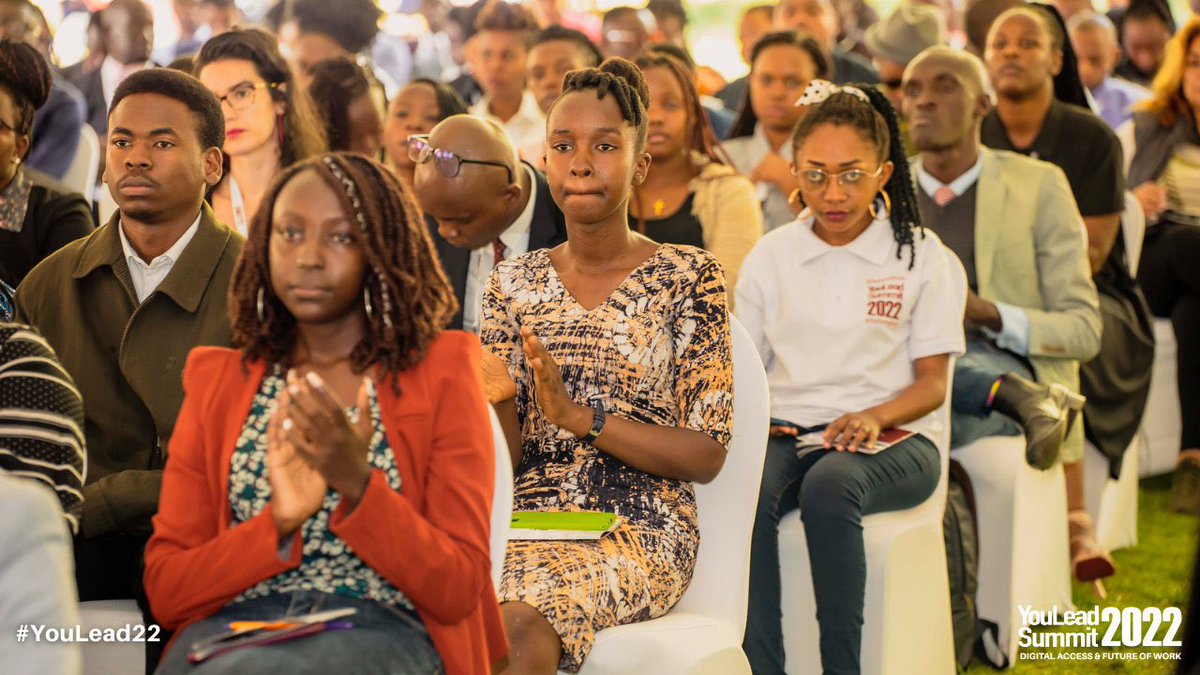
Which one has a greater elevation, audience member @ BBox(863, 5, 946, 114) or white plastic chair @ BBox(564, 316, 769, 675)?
audience member @ BBox(863, 5, 946, 114)

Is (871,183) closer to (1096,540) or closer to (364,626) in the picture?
(1096,540)

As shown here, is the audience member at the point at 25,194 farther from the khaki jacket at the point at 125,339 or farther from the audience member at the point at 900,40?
the audience member at the point at 900,40

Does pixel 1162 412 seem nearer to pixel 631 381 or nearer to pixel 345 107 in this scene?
pixel 345 107

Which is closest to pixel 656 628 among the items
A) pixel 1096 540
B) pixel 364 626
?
pixel 364 626

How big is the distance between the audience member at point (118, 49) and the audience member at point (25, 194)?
365cm

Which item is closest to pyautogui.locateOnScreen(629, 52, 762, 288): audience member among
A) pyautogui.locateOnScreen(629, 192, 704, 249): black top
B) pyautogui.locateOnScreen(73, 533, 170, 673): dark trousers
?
pyautogui.locateOnScreen(629, 192, 704, 249): black top

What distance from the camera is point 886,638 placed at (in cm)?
329

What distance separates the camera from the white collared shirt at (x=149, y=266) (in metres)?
2.93

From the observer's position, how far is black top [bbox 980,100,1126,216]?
192 inches

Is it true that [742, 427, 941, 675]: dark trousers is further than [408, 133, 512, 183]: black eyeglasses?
No

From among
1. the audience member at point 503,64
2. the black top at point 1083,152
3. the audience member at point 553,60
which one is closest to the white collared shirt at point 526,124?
the audience member at point 503,64

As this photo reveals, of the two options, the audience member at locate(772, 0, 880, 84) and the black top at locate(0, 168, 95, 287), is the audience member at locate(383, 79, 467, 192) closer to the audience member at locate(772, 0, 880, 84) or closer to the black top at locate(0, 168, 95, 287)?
the black top at locate(0, 168, 95, 287)

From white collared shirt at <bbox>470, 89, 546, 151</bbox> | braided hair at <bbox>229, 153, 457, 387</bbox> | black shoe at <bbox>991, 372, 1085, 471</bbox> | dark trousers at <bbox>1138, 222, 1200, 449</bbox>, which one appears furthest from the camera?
white collared shirt at <bbox>470, 89, 546, 151</bbox>

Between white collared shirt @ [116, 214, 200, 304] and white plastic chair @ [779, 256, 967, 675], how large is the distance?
4.94 feet
